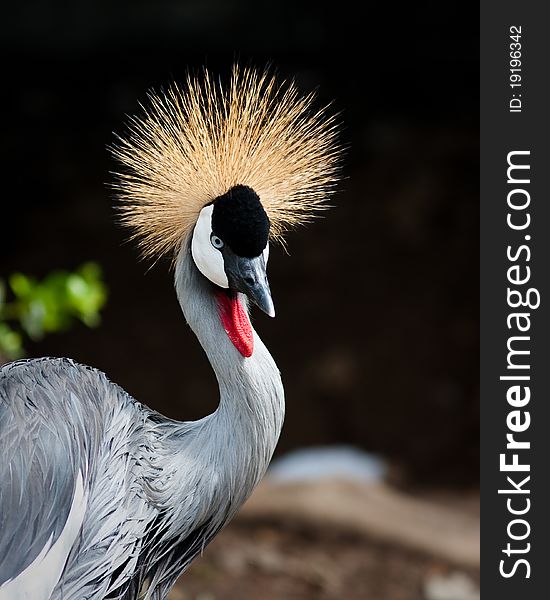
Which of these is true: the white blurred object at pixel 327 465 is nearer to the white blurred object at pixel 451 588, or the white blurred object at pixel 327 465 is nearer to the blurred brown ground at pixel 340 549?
the blurred brown ground at pixel 340 549

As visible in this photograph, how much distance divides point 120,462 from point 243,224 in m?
0.47

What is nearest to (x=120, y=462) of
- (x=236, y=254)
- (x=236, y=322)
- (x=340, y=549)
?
(x=236, y=322)

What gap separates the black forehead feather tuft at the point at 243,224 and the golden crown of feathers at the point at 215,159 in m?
0.10

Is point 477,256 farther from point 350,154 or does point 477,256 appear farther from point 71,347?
point 71,347

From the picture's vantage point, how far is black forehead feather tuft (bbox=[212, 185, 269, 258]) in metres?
1.68

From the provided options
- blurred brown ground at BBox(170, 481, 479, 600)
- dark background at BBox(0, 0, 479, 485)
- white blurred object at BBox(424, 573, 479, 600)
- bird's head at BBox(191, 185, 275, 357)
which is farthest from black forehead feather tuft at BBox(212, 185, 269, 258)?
dark background at BBox(0, 0, 479, 485)

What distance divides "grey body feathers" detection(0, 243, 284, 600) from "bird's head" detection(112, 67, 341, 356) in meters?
0.07

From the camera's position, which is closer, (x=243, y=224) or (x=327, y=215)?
(x=243, y=224)

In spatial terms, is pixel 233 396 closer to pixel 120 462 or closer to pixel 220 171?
pixel 120 462

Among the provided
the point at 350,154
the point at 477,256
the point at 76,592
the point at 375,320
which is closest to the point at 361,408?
the point at 375,320

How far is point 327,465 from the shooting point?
12.1ft

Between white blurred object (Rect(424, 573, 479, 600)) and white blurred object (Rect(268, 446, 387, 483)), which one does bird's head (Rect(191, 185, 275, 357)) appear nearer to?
white blurred object (Rect(424, 573, 479, 600))

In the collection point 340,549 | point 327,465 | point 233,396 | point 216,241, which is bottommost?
point 233,396

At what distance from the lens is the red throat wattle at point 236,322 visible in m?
1.75
